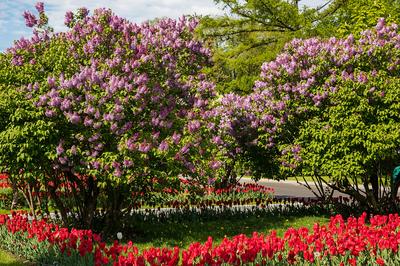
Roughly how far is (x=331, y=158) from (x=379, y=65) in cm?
242

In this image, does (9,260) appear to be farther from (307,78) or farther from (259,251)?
(307,78)

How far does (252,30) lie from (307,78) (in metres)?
11.4

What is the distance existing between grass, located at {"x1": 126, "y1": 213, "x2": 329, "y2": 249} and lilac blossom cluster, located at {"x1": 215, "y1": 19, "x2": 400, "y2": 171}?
Result: 5.00 feet

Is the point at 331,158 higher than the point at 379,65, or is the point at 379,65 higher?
the point at 379,65

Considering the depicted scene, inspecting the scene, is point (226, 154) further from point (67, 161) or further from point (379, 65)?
point (67, 161)

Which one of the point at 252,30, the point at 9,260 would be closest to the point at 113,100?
the point at 9,260

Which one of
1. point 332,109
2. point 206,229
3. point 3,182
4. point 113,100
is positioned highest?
point 332,109

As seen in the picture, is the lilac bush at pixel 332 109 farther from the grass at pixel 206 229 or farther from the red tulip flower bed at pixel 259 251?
the red tulip flower bed at pixel 259 251

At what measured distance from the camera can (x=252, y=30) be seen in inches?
880

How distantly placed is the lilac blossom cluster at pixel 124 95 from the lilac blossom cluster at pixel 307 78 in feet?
6.20

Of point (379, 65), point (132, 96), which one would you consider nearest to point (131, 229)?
point (132, 96)

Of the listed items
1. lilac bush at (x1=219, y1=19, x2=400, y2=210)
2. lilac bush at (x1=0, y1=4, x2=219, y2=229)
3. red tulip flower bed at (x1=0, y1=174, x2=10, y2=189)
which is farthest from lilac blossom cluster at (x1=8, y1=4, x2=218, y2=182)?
red tulip flower bed at (x1=0, y1=174, x2=10, y2=189)

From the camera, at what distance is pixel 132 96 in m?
8.58

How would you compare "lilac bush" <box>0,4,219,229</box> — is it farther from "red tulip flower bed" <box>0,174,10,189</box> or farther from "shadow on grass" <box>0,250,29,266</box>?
"red tulip flower bed" <box>0,174,10,189</box>
